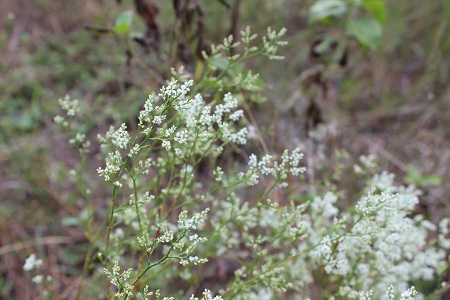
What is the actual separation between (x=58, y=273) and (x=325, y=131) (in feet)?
6.33

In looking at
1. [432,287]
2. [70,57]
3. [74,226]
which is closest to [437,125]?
[432,287]

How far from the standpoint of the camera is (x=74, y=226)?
3244 mm

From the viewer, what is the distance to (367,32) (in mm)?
2619

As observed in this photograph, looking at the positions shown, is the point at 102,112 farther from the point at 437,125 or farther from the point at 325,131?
the point at 437,125

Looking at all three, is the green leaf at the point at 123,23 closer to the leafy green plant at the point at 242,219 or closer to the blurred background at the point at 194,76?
the blurred background at the point at 194,76

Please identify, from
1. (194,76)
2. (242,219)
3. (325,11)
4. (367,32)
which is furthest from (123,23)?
(367,32)

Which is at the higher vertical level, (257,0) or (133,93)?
(257,0)

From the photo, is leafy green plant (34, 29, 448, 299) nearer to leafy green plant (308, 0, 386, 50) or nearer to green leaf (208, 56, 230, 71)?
green leaf (208, 56, 230, 71)

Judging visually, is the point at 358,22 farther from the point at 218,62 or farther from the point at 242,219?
→ the point at 242,219

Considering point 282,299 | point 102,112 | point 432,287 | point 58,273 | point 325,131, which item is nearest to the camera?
point 282,299

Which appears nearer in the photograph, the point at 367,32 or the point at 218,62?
the point at 218,62

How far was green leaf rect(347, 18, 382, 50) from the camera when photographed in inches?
101

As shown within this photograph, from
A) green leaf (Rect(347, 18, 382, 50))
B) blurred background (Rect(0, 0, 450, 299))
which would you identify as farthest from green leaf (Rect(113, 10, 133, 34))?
green leaf (Rect(347, 18, 382, 50))

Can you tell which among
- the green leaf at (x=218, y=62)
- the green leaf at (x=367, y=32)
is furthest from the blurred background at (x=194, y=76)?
the green leaf at (x=218, y=62)
